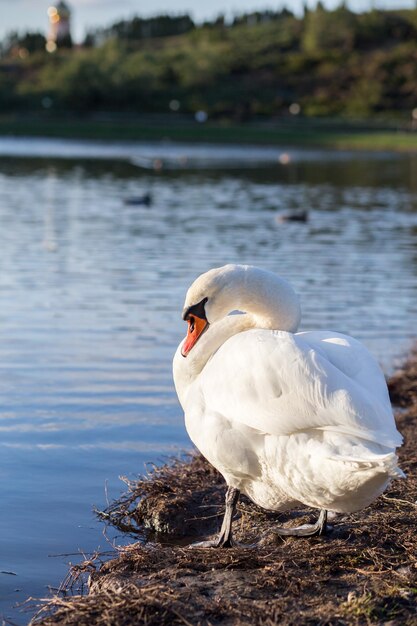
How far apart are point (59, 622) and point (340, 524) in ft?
6.87

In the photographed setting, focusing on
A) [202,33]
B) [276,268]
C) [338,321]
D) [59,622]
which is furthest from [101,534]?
[202,33]

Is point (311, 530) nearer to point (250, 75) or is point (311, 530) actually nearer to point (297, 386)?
point (297, 386)

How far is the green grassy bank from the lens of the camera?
300ft

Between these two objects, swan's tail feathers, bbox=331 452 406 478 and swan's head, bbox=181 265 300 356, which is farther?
swan's head, bbox=181 265 300 356

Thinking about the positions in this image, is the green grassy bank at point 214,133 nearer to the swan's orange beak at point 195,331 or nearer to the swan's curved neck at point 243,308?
the swan's curved neck at point 243,308

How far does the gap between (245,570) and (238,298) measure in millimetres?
1477

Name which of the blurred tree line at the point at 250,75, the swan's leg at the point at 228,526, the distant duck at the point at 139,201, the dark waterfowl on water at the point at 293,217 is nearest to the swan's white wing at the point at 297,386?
the swan's leg at the point at 228,526

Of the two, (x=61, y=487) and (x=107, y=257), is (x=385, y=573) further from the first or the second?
(x=107, y=257)

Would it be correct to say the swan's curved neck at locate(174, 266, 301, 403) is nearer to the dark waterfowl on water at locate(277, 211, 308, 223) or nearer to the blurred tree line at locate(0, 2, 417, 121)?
the dark waterfowl on water at locate(277, 211, 308, 223)

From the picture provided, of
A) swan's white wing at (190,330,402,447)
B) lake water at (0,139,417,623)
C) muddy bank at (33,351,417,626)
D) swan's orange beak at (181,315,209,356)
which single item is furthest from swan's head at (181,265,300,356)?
lake water at (0,139,417,623)

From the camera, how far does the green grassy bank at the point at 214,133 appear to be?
91.5 m

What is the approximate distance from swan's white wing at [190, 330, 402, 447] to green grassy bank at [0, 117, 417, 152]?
84424 mm

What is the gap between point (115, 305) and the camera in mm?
15703

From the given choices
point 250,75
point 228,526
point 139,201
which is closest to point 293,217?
point 139,201
